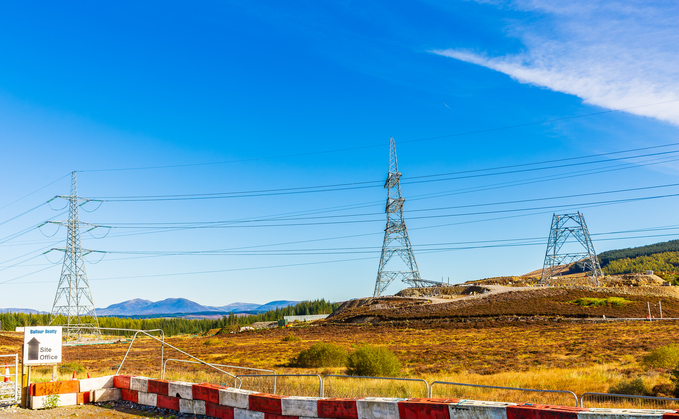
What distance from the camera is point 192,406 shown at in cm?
1165

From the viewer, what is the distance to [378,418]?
880cm

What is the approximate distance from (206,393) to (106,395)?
4213 mm

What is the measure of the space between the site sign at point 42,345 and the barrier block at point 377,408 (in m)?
9.17

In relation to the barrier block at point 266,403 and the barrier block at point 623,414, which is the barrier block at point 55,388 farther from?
the barrier block at point 623,414

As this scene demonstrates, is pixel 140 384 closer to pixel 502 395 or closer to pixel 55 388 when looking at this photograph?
pixel 55 388

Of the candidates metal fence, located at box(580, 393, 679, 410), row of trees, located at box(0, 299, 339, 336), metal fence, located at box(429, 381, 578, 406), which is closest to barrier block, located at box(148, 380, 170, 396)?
metal fence, located at box(429, 381, 578, 406)

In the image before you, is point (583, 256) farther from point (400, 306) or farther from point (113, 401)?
point (113, 401)

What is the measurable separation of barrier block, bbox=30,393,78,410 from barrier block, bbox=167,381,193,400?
9.93ft

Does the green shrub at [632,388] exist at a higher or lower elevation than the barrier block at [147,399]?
lower

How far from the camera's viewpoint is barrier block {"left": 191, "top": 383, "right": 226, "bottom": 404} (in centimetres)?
1126

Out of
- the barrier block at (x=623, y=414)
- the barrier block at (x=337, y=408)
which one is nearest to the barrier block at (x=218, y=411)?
the barrier block at (x=337, y=408)

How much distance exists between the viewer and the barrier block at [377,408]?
8.69 meters

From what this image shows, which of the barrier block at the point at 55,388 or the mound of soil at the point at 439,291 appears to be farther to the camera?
the mound of soil at the point at 439,291

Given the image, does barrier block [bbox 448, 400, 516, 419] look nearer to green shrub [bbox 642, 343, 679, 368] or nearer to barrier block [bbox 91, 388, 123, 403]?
barrier block [bbox 91, 388, 123, 403]
